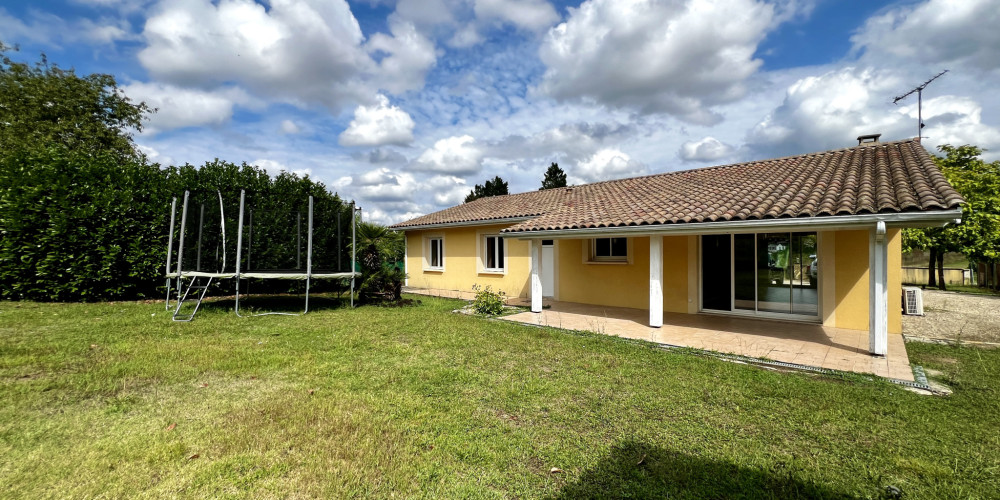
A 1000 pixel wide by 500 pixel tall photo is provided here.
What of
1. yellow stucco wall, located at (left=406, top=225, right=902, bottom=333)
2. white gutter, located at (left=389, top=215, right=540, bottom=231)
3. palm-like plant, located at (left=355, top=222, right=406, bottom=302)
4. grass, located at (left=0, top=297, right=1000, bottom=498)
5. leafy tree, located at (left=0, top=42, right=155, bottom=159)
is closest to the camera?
grass, located at (left=0, top=297, right=1000, bottom=498)

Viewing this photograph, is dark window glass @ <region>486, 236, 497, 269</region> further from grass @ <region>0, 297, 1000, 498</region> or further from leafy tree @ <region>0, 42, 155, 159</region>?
leafy tree @ <region>0, 42, 155, 159</region>

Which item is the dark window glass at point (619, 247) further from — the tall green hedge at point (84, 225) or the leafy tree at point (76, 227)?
the leafy tree at point (76, 227)

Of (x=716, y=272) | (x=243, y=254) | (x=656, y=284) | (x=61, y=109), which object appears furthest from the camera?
(x=61, y=109)

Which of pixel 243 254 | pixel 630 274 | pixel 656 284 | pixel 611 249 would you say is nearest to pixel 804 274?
pixel 656 284

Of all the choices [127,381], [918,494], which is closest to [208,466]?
[127,381]

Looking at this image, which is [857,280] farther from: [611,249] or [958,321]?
[611,249]

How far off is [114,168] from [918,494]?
51.4ft

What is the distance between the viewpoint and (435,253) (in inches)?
667

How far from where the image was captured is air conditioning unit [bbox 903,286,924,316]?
33.9 feet

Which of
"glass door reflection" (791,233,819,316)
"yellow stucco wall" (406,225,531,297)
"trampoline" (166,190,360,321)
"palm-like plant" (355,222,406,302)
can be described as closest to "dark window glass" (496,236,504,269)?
"yellow stucco wall" (406,225,531,297)

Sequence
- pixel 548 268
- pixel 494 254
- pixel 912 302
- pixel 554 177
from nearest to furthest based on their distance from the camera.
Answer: pixel 912 302, pixel 548 268, pixel 494 254, pixel 554 177

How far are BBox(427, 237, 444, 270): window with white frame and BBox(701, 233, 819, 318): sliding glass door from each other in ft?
33.0

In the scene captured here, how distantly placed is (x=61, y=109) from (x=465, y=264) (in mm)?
22309

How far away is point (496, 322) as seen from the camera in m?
8.93
